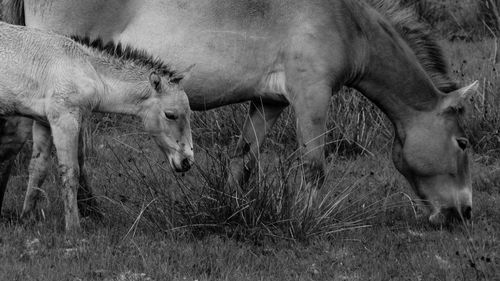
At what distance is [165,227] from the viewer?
6.64 meters

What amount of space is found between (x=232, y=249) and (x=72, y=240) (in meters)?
1.13

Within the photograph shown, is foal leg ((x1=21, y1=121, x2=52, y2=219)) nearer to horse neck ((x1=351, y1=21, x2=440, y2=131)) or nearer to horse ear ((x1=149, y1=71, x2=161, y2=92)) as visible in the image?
horse ear ((x1=149, y1=71, x2=161, y2=92))

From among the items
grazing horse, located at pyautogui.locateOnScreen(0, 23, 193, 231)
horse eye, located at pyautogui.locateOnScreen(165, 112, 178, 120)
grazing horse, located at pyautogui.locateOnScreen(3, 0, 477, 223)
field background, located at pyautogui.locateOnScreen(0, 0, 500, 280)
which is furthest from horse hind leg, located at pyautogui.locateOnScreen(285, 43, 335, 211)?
horse eye, located at pyautogui.locateOnScreen(165, 112, 178, 120)

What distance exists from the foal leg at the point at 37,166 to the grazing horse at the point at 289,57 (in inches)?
36.9

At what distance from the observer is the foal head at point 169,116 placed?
691 centimetres

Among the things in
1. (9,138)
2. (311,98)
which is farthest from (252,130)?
(9,138)

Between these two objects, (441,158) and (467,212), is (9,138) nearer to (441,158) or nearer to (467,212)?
(441,158)

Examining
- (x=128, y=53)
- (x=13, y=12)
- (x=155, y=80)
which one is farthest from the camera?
(x=13, y=12)

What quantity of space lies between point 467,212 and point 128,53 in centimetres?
310

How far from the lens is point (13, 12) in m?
7.63

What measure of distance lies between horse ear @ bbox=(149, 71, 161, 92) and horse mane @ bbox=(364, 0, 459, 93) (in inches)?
91.4

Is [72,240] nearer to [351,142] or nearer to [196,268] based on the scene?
[196,268]

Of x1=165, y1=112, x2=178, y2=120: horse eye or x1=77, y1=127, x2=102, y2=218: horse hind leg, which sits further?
x1=77, y1=127, x2=102, y2=218: horse hind leg

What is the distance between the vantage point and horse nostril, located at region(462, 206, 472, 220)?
7.48 m
